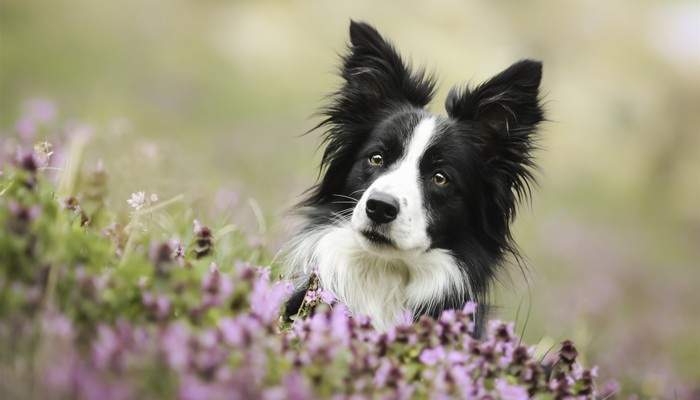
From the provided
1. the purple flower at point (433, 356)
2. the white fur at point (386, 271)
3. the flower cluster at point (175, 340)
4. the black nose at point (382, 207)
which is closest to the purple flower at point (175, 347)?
the flower cluster at point (175, 340)

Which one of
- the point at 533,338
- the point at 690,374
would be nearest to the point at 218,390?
the point at 533,338

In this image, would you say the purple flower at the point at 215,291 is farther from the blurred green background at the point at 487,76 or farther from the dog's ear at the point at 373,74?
Answer: the blurred green background at the point at 487,76

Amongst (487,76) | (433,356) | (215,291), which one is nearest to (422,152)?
(433,356)

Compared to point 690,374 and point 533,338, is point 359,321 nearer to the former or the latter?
point 533,338

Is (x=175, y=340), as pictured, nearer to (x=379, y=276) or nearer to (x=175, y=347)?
(x=175, y=347)

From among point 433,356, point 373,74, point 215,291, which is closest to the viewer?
point 215,291

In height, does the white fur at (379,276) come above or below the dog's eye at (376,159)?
below

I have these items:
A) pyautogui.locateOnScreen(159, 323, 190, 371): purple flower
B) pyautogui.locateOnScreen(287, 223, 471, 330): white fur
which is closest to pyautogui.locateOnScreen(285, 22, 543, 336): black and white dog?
pyautogui.locateOnScreen(287, 223, 471, 330): white fur

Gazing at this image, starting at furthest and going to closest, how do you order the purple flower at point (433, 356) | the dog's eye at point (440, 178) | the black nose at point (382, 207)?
the dog's eye at point (440, 178)
the black nose at point (382, 207)
the purple flower at point (433, 356)

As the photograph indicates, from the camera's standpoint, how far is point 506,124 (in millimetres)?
4895

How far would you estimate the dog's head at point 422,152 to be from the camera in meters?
4.44

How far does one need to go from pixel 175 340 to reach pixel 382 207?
204cm

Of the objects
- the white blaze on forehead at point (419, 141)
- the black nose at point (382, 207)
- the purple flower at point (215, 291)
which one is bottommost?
the purple flower at point (215, 291)

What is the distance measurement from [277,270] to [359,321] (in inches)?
88.0
